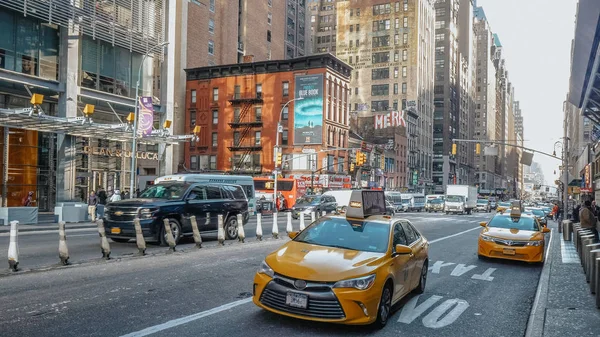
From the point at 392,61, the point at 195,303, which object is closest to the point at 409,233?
the point at 195,303

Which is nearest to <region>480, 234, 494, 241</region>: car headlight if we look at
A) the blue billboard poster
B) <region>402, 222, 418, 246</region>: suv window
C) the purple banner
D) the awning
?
<region>402, 222, 418, 246</region>: suv window

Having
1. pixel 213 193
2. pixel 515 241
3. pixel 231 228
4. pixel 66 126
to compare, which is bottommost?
pixel 231 228

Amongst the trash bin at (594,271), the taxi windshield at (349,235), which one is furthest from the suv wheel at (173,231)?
the trash bin at (594,271)

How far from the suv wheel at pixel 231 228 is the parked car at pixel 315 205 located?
1554 cm

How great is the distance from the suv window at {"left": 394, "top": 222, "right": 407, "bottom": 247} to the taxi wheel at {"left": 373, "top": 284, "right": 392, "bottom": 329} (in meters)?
1.03

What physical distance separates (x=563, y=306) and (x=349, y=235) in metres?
3.93

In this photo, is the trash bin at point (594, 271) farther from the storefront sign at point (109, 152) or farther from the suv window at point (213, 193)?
the storefront sign at point (109, 152)

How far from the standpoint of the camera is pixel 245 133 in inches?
2501

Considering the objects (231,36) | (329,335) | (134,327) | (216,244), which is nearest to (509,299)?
(329,335)

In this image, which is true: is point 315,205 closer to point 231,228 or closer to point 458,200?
point 231,228

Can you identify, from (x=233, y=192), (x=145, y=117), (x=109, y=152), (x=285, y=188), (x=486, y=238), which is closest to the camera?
(x=486, y=238)

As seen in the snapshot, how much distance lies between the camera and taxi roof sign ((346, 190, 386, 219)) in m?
8.75

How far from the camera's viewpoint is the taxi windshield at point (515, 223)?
15.2 metres

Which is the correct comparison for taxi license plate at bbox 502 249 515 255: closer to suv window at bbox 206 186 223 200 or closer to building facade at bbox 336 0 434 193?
suv window at bbox 206 186 223 200
